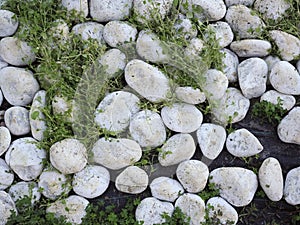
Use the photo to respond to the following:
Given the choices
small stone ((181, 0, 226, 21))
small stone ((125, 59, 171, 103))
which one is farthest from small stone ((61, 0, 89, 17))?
small stone ((181, 0, 226, 21))

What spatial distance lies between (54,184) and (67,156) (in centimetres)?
13

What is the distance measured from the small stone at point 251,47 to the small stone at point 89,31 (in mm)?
588

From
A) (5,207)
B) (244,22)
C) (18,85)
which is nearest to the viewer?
(5,207)

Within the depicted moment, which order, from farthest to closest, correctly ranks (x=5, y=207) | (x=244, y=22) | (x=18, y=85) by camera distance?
(x=244, y=22)
(x=18, y=85)
(x=5, y=207)

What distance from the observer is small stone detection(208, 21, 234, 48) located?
238 centimetres

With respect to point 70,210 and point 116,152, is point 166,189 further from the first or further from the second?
point 70,210

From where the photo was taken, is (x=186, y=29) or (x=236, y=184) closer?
(x=236, y=184)

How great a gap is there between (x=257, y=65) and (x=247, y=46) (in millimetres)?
98

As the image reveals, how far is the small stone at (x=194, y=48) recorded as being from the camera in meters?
2.33

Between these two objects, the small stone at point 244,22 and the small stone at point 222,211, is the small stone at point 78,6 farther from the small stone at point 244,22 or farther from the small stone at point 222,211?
the small stone at point 222,211

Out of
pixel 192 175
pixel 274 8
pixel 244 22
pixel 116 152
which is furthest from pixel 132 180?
pixel 274 8

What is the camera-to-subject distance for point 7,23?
233 cm

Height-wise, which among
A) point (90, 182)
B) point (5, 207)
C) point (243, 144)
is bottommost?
point (5, 207)

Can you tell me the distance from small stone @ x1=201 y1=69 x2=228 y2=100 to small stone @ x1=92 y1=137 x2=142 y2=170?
377mm
